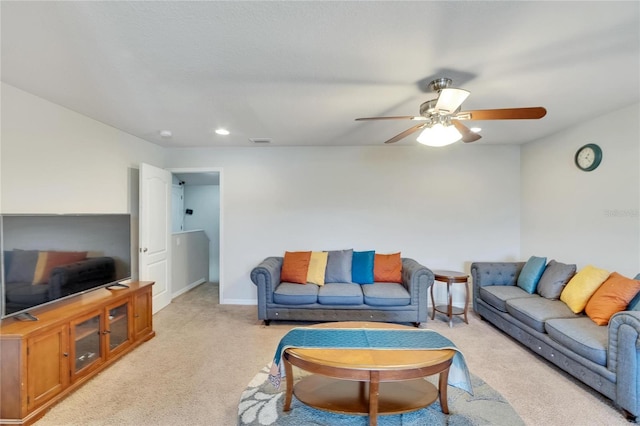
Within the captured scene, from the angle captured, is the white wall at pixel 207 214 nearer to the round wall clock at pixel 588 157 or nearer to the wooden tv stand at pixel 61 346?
the wooden tv stand at pixel 61 346

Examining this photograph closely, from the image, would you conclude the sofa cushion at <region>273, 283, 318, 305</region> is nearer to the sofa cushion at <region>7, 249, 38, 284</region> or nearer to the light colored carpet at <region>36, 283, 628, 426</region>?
the light colored carpet at <region>36, 283, 628, 426</region>

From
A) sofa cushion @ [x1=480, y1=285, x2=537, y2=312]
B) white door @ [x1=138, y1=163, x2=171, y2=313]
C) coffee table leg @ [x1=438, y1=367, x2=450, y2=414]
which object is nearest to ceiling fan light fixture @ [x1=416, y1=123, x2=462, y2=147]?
coffee table leg @ [x1=438, y1=367, x2=450, y2=414]

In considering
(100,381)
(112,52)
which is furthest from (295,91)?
(100,381)

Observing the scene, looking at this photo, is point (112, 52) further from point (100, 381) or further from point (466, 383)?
point (466, 383)

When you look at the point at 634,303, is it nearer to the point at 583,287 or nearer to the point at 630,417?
the point at 583,287

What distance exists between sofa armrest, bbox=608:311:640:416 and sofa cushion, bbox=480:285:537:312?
1.24 meters

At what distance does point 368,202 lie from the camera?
455cm

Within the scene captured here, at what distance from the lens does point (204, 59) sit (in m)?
2.00

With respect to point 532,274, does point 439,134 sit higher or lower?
higher

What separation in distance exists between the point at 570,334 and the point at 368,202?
2.75m

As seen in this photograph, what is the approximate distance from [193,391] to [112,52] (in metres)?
2.51

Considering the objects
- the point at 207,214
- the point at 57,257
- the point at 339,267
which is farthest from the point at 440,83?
the point at 207,214

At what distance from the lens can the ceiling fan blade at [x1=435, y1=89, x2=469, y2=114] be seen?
1.89 m

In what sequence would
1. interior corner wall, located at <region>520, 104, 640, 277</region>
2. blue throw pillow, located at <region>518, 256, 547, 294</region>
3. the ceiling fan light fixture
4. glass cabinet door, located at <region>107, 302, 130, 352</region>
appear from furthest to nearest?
blue throw pillow, located at <region>518, 256, 547, 294</region>
interior corner wall, located at <region>520, 104, 640, 277</region>
glass cabinet door, located at <region>107, 302, 130, 352</region>
the ceiling fan light fixture
